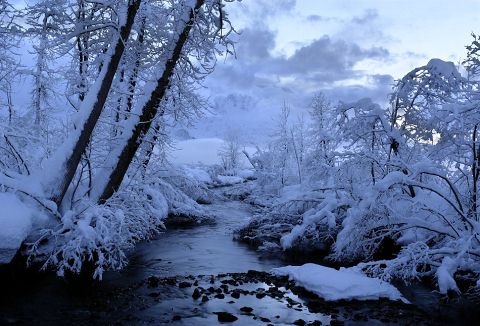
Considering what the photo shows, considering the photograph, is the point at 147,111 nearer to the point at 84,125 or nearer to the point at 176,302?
the point at 84,125

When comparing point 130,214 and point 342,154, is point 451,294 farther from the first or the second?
point 130,214

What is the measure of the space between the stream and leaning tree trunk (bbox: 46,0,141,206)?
7.02 feet

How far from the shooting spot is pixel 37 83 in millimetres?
19453

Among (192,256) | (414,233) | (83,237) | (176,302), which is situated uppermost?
(414,233)

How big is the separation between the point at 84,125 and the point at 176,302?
16.2ft

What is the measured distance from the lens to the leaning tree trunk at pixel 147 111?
1179 centimetres

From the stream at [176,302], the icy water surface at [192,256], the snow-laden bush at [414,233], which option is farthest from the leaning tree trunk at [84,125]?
the snow-laden bush at [414,233]

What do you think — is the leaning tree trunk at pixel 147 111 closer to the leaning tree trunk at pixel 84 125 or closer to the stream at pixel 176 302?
the leaning tree trunk at pixel 84 125

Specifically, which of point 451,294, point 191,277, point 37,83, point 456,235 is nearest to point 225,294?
point 191,277

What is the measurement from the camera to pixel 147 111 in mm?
11953

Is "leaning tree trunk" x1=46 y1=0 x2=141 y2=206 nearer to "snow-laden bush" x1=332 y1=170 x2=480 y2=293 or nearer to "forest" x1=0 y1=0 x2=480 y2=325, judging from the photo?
"forest" x1=0 y1=0 x2=480 y2=325

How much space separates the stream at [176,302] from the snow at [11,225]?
0.73m

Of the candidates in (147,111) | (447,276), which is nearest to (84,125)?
(147,111)

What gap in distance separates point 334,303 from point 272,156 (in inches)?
1203
